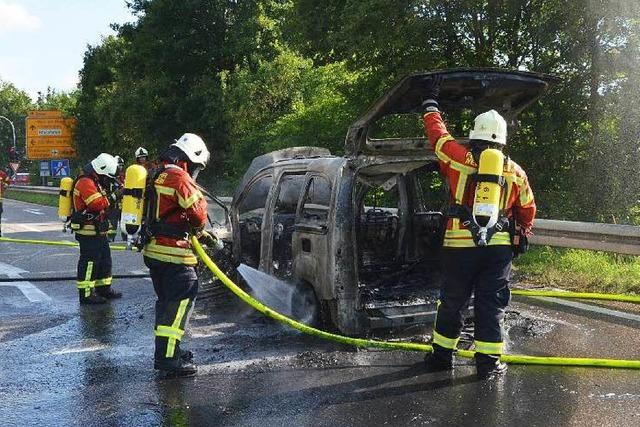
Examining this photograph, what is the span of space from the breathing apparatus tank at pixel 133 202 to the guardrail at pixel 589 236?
17.6 ft

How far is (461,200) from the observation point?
4.72m

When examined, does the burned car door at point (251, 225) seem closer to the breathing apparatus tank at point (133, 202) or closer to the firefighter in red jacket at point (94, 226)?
the firefighter in red jacket at point (94, 226)

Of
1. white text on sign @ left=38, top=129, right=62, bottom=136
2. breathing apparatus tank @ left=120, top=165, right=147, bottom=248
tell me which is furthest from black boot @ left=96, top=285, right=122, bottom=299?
white text on sign @ left=38, top=129, right=62, bottom=136

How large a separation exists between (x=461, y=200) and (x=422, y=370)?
1248 millimetres

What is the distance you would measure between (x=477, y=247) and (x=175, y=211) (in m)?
2.24

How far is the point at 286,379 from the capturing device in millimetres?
4688

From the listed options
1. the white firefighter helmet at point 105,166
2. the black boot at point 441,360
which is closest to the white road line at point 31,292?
the white firefighter helmet at point 105,166

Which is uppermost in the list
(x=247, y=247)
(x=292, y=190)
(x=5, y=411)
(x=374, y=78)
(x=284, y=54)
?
(x=284, y=54)

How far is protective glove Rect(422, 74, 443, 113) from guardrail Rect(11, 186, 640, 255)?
3656mm

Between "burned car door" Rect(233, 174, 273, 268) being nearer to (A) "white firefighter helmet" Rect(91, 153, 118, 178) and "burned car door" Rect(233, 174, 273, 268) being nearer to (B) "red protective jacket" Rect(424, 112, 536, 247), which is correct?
(A) "white firefighter helmet" Rect(91, 153, 118, 178)

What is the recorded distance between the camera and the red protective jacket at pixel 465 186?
4684 mm

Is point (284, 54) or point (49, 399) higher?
A: point (284, 54)

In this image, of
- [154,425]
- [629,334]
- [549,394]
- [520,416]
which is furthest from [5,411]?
[629,334]

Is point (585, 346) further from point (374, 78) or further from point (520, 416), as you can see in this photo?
point (374, 78)
